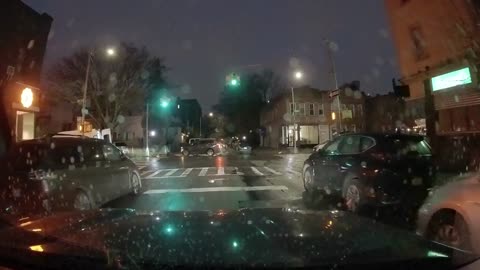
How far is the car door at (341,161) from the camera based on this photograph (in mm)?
10959

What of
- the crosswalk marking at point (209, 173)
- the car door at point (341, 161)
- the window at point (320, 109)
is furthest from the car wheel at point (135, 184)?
the window at point (320, 109)

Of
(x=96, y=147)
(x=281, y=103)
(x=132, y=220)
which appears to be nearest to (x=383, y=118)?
(x=281, y=103)

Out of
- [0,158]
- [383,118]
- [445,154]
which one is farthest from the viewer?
[383,118]

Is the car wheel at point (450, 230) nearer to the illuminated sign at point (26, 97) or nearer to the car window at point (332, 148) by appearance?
the car window at point (332, 148)

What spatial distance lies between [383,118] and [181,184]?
56.9m

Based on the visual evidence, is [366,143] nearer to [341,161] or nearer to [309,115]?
[341,161]

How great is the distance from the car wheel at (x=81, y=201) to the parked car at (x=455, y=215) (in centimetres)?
574

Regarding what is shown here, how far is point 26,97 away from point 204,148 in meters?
24.6

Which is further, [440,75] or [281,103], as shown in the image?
[281,103]

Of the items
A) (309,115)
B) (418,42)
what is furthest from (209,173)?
(309,115)

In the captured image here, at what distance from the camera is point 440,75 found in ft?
75.5

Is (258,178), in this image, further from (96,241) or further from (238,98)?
(238,98)

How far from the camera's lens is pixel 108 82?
50.3 m

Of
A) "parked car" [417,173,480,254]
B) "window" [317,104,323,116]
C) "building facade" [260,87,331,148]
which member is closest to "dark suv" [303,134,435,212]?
"parked car" [417,173,480,254]
